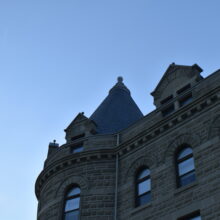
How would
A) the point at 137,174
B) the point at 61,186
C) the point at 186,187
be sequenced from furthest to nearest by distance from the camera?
the point at 61,186 < the point at 137,174 < the point at 186,187

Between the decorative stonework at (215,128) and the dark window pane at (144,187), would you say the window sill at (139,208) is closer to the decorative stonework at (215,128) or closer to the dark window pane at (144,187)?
the dark window pane at (144,187)

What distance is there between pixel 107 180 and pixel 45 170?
12.9 ft

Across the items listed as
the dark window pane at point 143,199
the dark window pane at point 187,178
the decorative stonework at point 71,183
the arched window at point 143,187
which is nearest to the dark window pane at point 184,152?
the dark window pane at point 187,178

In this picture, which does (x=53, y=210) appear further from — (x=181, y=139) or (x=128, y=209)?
(x=181, y=139)

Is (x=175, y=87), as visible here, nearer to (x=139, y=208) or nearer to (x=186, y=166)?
(x=186, y=166)

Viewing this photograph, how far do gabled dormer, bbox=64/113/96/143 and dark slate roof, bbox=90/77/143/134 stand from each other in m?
0.57

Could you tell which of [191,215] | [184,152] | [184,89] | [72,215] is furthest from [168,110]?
[72,215]

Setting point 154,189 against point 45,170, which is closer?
point 154,189

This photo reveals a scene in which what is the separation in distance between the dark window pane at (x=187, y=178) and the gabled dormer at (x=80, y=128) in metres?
7.10

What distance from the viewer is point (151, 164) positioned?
19.4 metres

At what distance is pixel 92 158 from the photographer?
71.2ft

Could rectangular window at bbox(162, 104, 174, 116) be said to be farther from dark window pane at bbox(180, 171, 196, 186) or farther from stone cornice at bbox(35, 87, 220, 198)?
dark window pane at bbox(180, 171, 196, 186)

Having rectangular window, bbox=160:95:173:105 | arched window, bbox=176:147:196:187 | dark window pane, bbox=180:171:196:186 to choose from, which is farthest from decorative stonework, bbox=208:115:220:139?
rectangular window, bbox=160:95:173:105

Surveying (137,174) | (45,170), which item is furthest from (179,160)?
(45,170)
